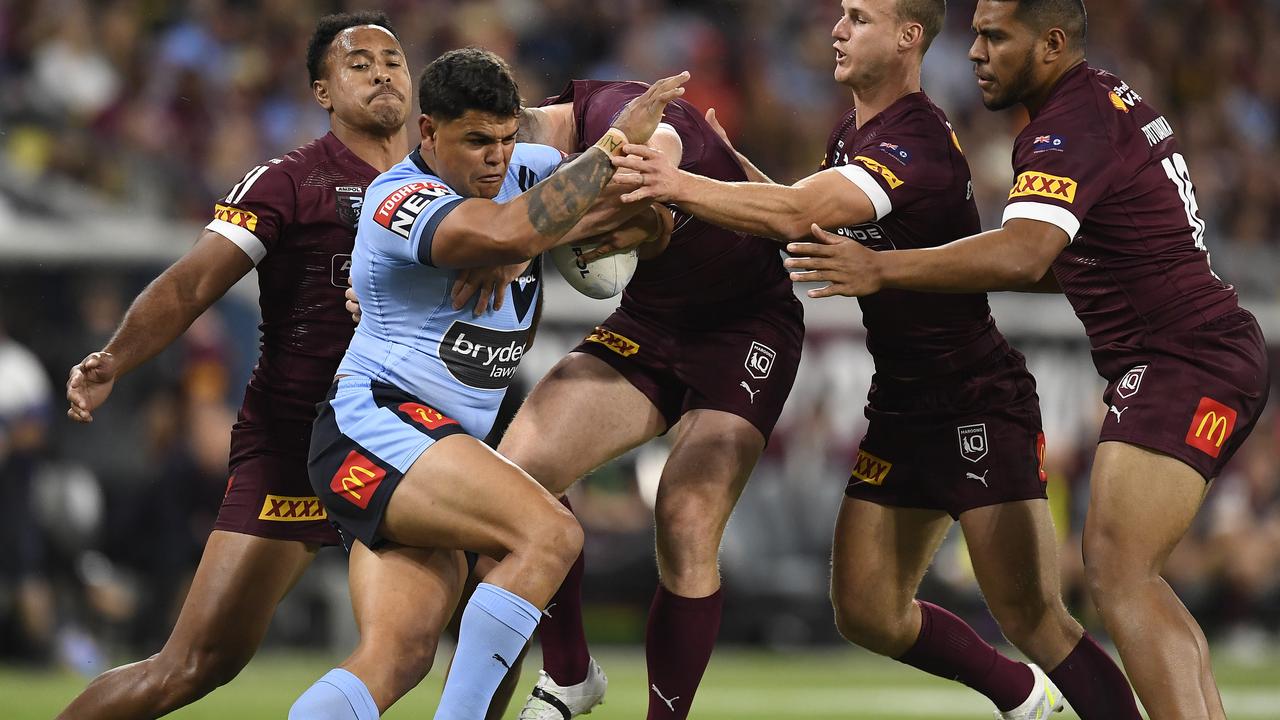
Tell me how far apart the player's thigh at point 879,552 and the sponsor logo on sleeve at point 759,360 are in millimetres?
666

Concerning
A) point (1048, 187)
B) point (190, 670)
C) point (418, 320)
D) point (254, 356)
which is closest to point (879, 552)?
point (1048, 187)

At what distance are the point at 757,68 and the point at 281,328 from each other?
10.5m

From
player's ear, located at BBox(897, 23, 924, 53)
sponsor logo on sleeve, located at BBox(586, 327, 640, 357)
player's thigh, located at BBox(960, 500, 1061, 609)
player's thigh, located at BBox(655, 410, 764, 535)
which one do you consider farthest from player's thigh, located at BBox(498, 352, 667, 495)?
player's ear, located at BBox(897, 23, 924, 53)

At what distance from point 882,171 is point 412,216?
1787mm

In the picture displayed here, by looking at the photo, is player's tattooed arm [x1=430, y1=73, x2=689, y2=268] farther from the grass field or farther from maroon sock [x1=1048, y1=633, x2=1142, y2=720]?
the grass field

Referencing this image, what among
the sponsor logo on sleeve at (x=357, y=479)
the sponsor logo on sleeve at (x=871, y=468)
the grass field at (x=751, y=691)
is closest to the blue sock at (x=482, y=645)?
the sponsor logo on sleeve at (x=357, y=479)

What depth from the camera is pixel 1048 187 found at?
582 centimetres

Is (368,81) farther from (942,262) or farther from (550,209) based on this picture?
(942,262)

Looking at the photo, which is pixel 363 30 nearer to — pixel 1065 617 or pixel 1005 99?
pixel 1005 99

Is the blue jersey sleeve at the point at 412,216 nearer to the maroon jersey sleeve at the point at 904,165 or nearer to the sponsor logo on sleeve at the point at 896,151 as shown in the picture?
the maroon jersey sleeve at the point at 904,165

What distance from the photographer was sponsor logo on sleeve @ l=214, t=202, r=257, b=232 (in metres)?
6.47

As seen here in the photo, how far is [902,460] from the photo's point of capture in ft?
22.4

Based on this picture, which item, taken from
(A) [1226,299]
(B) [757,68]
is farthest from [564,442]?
(B) [757,68]

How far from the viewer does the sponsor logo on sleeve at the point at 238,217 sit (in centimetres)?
647
